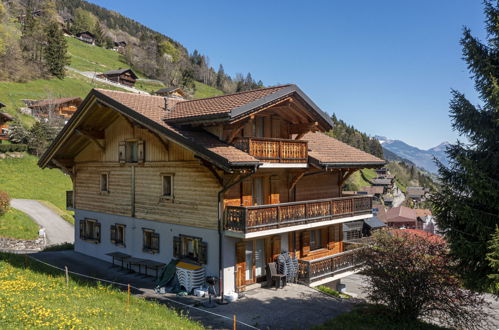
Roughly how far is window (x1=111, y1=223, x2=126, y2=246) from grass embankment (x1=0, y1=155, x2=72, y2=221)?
16812 mm

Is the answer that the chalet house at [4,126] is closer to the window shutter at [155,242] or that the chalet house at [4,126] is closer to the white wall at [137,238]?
the white wall at [137,238]

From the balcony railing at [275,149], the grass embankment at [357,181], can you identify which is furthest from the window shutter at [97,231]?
the grass embankment at [357,181]

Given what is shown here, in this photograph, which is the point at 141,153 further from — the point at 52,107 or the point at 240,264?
the point at 52,107

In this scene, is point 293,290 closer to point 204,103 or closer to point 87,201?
point 204,103

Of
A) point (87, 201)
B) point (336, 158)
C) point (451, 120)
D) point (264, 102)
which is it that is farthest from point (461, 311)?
point (87, 201)

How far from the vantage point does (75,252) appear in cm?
2362

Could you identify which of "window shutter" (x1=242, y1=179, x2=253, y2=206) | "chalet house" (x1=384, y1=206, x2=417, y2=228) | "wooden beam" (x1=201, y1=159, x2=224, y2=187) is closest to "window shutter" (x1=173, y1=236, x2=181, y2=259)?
"window shutter" (x1=242, y1=179, x2=253, y2=206)

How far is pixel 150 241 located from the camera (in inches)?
746

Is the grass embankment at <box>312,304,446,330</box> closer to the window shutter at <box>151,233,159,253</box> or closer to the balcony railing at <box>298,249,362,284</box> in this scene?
the balcony railing at <box>298,249,362,284</box>

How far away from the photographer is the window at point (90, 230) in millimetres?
22078

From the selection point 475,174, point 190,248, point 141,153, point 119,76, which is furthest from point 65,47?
point 475,174

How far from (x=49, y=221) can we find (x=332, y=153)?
25.5m

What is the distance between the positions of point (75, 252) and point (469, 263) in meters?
21.1

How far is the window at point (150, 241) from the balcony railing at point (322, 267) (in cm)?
679
